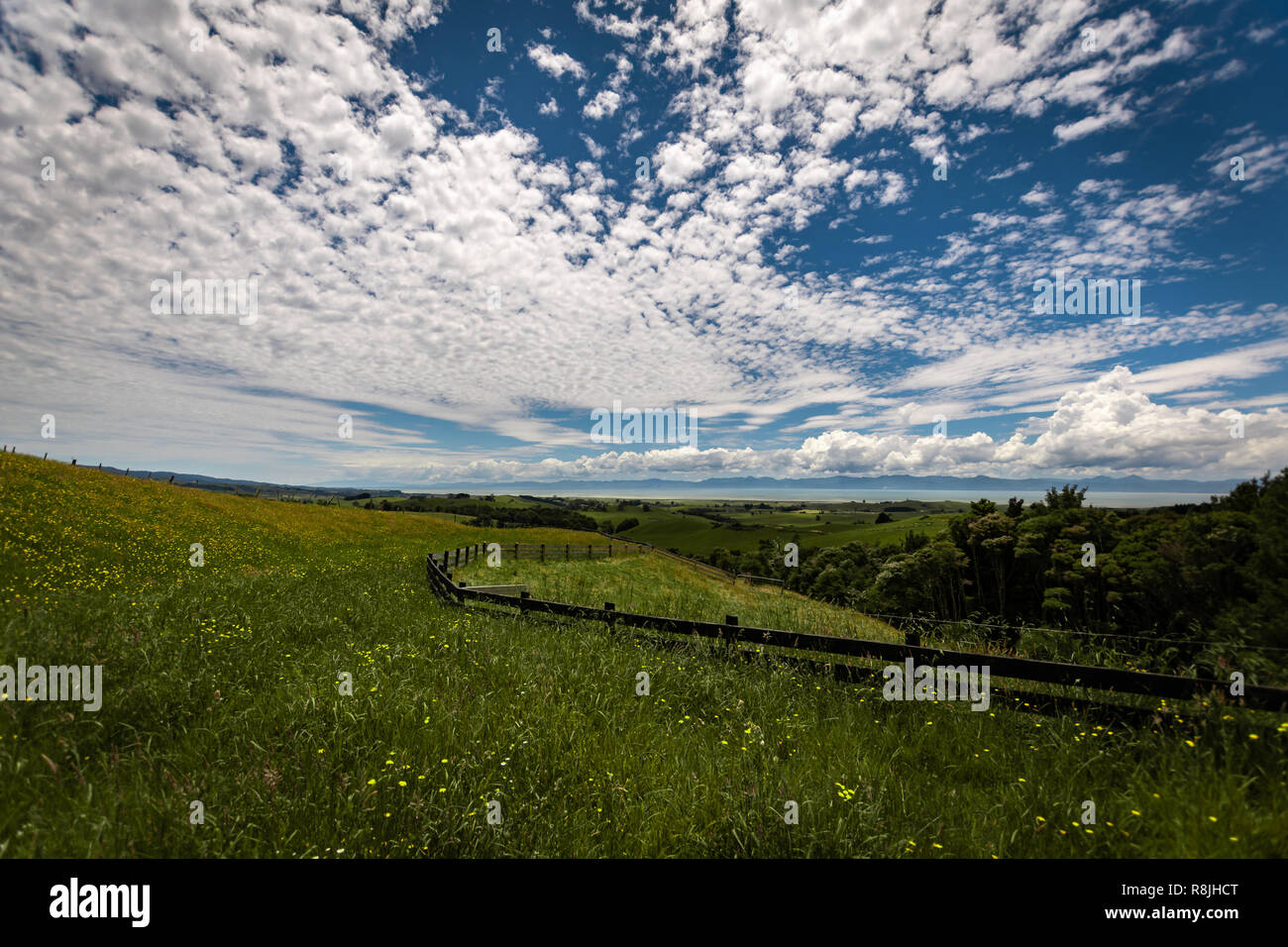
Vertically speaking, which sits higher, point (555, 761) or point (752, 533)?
point (555, 761)

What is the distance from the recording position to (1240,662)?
4.16 meters

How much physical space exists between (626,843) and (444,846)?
3.84ft

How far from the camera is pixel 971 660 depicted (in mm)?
5203

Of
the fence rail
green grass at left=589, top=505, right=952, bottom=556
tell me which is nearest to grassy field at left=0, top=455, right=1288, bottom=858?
the fence rail
